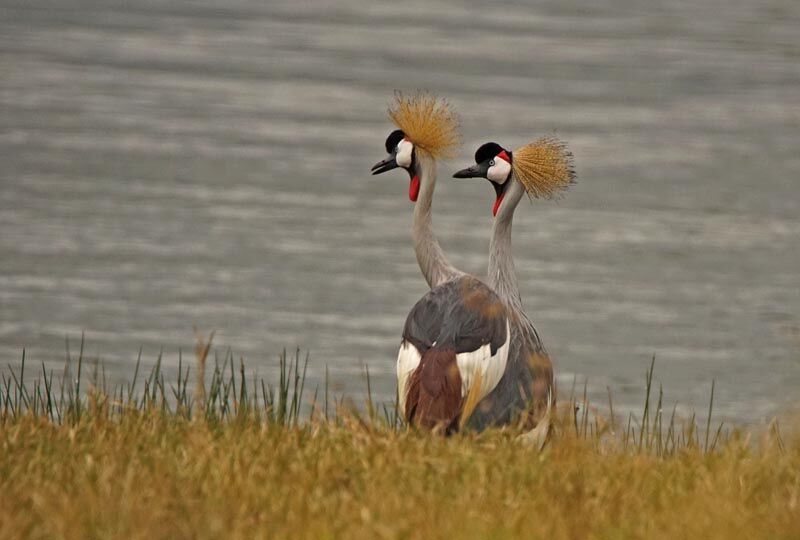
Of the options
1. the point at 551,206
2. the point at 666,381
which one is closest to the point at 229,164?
the point at 551,206

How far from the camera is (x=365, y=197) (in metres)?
17.0

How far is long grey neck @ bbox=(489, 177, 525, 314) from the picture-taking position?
7969 millimetres

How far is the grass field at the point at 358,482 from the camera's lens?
192 inches

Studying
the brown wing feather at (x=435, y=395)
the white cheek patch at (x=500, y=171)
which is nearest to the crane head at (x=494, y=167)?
the white cheek patch at (x=500, y=171)

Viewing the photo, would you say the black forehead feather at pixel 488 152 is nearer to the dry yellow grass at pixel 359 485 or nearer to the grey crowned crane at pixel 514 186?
the grey crowned crane at pixel 514 186

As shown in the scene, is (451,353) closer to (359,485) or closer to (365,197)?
(359,485)

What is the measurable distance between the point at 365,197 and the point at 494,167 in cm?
896

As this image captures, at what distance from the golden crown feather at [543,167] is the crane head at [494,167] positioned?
0.06 meters

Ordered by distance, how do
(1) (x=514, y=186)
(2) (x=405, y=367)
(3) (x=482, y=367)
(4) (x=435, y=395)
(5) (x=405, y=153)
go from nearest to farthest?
(4) (x=435, y=395)
(3) (x=482, y=367)
(2) (x=405, y=367)
(1) (x=514, y=186)
(5) (x=405, y=153)

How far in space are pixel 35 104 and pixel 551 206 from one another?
21.5 feet

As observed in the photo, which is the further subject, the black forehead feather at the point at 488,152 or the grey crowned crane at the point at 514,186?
the black forehead feather at the point at 488,152

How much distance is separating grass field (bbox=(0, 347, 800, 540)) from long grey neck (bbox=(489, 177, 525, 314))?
162 centimetres

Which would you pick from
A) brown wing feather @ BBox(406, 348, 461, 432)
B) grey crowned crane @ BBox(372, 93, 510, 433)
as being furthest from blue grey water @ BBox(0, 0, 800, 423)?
brown wing feather @ BBox(406, 348, 461, 432)

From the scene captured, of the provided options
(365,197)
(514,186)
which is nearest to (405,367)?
(514,186)
